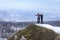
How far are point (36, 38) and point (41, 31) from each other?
2.31 ft

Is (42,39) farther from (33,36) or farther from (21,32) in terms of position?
(21,32)

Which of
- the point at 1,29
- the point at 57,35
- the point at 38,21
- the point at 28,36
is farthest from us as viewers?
the point at 1,29

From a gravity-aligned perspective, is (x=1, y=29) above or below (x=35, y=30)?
below

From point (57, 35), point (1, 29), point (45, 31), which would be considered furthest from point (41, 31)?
point (1, 29)

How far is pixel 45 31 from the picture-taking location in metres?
20.0

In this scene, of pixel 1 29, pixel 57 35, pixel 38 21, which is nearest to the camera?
pixel 57 35

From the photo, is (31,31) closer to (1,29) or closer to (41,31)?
(41,31)

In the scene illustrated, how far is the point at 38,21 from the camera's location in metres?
22.7

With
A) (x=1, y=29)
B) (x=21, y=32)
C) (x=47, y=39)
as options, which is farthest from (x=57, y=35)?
(x=1, y=29)

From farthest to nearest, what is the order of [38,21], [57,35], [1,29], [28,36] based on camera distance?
1. [1,29]
2. [38,21]
3. [28,36]
4. [57,35]

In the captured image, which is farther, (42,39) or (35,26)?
(35,26)

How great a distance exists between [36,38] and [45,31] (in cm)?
92

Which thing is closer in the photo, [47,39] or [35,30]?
[47,39]

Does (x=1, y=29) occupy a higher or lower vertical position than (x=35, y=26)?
lower
